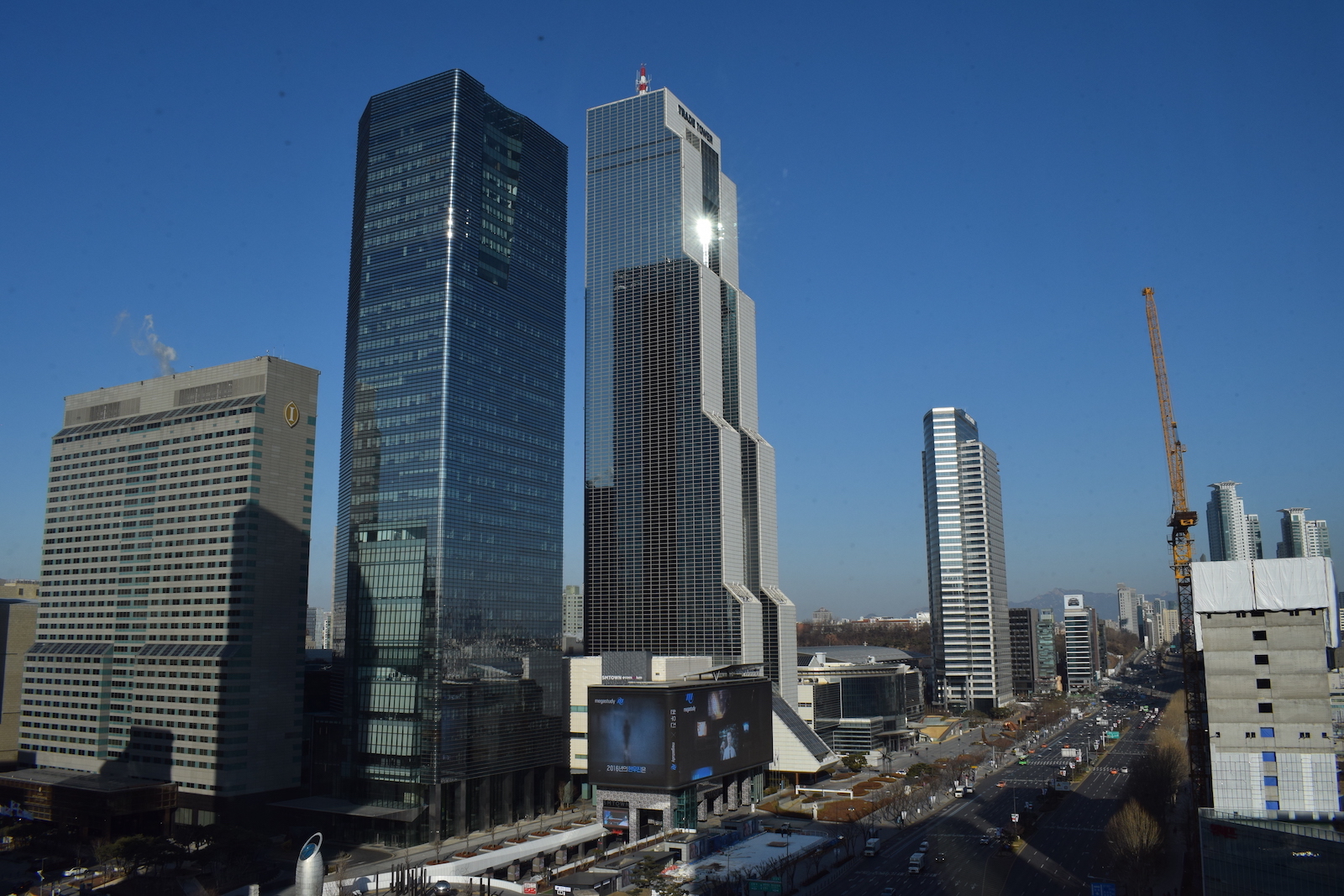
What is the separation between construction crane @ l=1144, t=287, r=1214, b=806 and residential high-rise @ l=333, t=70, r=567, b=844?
91.6 m

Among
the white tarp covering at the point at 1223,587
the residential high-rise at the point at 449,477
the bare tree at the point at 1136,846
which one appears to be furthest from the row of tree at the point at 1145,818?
the residential high-rise at the point at 449,477

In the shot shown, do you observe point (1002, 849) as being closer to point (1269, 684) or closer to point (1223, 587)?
point (1269, 684)

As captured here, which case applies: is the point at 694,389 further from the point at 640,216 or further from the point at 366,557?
the point at 366,557

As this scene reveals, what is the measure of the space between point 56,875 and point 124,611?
46009 mm

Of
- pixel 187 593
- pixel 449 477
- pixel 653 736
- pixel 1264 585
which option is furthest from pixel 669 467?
pixel 1264 585

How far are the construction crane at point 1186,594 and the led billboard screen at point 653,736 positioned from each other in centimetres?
6298

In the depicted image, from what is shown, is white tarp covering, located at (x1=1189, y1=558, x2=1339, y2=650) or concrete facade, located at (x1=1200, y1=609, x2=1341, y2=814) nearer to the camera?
concrete facade, located at (x1=1200, y1=609, x2=1341, y2=814)

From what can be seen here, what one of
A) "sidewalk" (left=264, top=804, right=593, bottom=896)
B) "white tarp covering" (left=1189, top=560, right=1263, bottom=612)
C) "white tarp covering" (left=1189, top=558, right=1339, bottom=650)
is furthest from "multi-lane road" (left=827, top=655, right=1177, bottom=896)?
"sidewalk" (left=264, top=804, right=593, bottom=896)

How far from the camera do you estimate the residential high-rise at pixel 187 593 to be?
449ft

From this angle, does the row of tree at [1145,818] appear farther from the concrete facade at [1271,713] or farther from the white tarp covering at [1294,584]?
the white tarp covering at [1294,584]

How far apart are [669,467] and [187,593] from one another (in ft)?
280

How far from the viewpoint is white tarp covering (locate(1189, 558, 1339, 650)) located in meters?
84.4

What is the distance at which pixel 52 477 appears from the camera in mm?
166125

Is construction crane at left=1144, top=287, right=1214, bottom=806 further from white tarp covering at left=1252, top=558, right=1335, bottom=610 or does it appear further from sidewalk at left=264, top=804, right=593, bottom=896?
sidewalk at left=264, top=804, right=593, bottom=896
